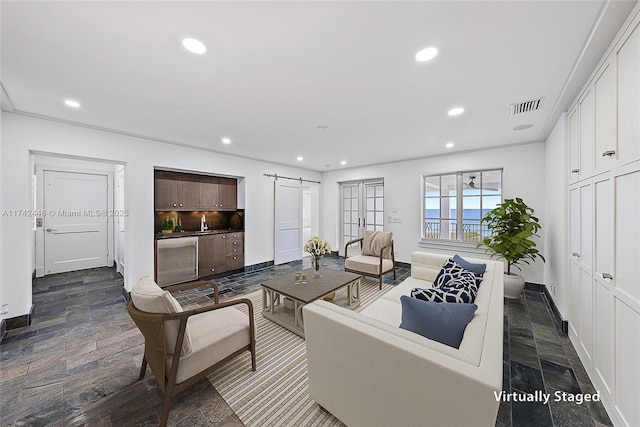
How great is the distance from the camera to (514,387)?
1.82m

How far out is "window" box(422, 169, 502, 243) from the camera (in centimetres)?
443

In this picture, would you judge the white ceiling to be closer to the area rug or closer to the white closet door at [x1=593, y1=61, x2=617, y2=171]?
the white closet door at [x1=593, y1=61, x2=617, y2=171]

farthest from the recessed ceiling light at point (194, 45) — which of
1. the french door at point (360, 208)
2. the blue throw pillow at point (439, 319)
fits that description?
the french door at point (360, 208)

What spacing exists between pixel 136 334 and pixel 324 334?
2.49m

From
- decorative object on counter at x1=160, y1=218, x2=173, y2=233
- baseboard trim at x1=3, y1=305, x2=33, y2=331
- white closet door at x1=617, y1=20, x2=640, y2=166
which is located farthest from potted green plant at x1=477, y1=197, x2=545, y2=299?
baseboard trim at x1=3, y1=305, x2=33, y2=331

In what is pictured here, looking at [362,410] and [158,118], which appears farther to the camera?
[158,118]

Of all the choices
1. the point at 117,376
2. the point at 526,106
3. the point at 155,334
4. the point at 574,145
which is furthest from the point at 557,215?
the point at 117,376

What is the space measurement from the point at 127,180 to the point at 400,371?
171 inches

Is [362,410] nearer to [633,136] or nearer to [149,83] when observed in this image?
[633,136]

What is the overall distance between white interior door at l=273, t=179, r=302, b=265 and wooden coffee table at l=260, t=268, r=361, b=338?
2522mm

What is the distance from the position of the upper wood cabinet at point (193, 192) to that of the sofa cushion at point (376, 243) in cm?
304

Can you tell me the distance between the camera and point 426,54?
1.70 metres

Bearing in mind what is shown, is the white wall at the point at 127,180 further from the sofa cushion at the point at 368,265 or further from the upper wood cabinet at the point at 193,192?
the sofa cushion at the point at 368,265

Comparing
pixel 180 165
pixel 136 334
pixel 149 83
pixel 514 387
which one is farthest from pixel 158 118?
pixel 514 387
